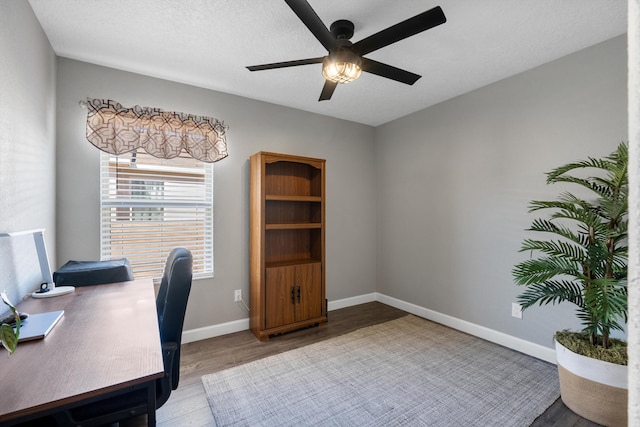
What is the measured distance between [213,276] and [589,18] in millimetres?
3547

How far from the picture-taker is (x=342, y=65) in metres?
1.78

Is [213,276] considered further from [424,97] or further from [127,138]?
[424,97]

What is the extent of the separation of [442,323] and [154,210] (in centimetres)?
314

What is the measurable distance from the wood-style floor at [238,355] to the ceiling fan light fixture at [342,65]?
2.27 meters

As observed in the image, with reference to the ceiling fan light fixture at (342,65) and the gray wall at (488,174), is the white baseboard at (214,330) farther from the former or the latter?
the ceiling fan light fixture at (342,65)

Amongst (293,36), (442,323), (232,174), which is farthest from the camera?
(442,323)

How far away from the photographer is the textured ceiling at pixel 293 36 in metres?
1.81

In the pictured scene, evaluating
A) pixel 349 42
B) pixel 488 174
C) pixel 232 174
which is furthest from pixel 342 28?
pixel 488 174

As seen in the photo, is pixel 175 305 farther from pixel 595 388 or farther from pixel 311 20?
pixel 595 388

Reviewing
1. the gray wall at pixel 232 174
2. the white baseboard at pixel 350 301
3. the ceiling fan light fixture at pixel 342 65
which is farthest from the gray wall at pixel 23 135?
the white baseboard at pixel 350 301

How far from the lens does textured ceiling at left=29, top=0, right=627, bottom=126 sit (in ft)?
5.95

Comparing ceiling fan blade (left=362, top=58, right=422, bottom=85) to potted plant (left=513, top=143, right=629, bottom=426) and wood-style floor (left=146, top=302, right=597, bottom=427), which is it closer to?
potted plant (left=513, top=143, right=629, bottom=426)

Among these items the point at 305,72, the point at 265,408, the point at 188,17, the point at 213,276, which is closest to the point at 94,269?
the point at 213,276

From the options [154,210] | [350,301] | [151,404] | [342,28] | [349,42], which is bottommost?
[350,301]
